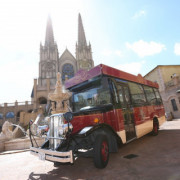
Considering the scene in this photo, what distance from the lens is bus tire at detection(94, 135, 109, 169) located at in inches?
115

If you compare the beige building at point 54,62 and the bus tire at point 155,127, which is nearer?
the bus tire at point 155,127

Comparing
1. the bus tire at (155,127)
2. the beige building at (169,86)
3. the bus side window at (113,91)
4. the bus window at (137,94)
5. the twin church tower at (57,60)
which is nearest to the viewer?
the bus side window at (113,91)

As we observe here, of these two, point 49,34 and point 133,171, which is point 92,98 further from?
point 49,34

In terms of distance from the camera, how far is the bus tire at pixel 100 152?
292 cm

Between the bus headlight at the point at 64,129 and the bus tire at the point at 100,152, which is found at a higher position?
the bus headlight at the point at 64,129

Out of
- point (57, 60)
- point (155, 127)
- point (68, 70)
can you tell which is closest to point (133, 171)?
point (155, 127)

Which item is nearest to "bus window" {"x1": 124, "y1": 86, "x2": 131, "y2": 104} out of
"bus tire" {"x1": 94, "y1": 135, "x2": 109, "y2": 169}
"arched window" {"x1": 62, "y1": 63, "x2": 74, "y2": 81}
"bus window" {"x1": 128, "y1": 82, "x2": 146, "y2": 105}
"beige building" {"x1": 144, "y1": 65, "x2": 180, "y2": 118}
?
"bus window" {"x1": 128, "y1": 82, "x2": 146, "y2": 105}

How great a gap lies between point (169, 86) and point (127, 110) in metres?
18.7

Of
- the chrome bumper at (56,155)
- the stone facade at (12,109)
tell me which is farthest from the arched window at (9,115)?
the chrome bumper at (56,155)

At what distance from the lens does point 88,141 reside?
11.1 ft

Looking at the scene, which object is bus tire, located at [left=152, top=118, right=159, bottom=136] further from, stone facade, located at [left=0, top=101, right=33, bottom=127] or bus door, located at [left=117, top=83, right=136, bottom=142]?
stone facade, located at [left=0, top=101, right=33, bottom=127]

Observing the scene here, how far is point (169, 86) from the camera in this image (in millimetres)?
18984

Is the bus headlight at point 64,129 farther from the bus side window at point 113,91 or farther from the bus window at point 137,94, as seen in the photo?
the bus window at point 137,94

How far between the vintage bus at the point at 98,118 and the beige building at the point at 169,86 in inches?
633
